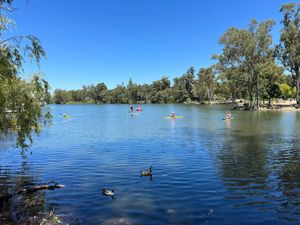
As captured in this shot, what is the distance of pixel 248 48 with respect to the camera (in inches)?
3086

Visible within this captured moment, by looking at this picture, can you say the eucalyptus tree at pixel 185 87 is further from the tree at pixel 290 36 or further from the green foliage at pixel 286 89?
the tree at pixel 290 36

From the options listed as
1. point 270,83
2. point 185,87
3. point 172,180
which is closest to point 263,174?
point 172,180

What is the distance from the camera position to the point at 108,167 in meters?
18.6

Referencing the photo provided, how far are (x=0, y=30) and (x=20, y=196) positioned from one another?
267 inches

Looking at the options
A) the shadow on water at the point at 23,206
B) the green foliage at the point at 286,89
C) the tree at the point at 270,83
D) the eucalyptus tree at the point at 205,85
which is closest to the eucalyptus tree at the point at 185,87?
the eucalyptus tree at the point at 205,85

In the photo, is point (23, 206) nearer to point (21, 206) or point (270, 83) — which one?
point (21, 206)

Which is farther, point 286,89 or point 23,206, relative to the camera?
point 286,89

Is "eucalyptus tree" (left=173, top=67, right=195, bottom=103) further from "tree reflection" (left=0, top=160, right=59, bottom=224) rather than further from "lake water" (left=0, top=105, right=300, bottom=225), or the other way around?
"tree reflection" (left=0, top=160, right=59, bottom=224)

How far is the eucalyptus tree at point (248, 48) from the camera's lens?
7719cm

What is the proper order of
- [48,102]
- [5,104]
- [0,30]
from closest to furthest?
[0,30], [5,104], [48,102]

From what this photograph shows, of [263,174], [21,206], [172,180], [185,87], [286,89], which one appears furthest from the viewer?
[185,87]

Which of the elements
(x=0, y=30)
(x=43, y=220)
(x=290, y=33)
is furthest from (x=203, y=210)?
(x=290, y=33)

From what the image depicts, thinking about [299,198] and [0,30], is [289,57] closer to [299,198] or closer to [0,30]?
[299,198]

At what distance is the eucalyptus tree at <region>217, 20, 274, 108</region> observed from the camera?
77.2 m
